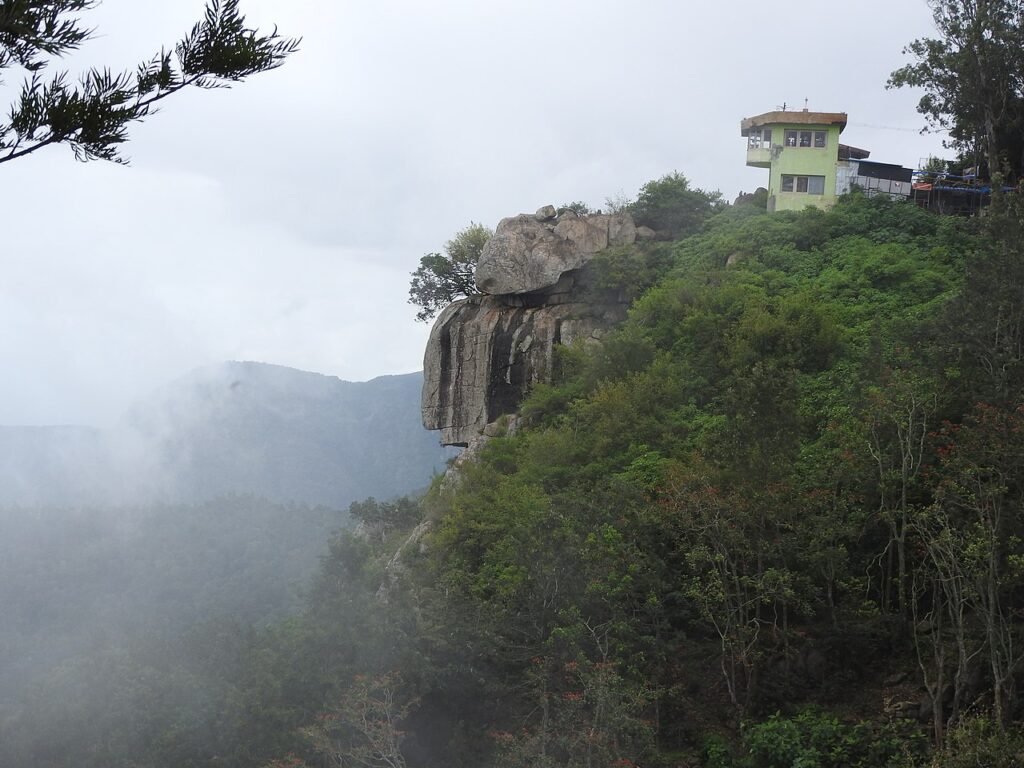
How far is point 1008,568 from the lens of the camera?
12.8 metres

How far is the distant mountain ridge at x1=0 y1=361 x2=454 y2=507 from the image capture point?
65688mm

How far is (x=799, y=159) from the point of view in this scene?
32.3m

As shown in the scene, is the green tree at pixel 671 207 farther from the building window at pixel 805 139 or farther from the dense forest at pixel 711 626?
the dense forest at pixel 711 626

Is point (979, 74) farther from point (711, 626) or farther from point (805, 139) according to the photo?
point (711, 626)

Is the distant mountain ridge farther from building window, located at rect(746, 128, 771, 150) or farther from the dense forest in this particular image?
the dense forest

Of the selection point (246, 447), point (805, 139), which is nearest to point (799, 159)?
point (805, 139)

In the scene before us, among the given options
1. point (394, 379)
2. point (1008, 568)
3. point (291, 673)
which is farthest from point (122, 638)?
point (394, 379)

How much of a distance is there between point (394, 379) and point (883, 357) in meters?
58.1

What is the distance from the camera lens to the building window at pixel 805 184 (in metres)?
32.3

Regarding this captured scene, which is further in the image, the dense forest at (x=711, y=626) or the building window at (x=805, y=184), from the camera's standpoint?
the building window at (x=805, y=184)

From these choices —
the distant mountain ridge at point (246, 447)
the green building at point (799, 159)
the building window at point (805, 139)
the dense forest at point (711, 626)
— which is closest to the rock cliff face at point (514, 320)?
the green building at point (799, 159)

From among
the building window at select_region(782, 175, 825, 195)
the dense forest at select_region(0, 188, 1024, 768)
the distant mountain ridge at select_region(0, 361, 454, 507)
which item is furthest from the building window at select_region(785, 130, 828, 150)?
the distant mountain ridge at select_region(0, 361, 454, 507)

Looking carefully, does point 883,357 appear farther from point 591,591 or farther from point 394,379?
point 394,379

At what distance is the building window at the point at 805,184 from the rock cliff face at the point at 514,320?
571cm
